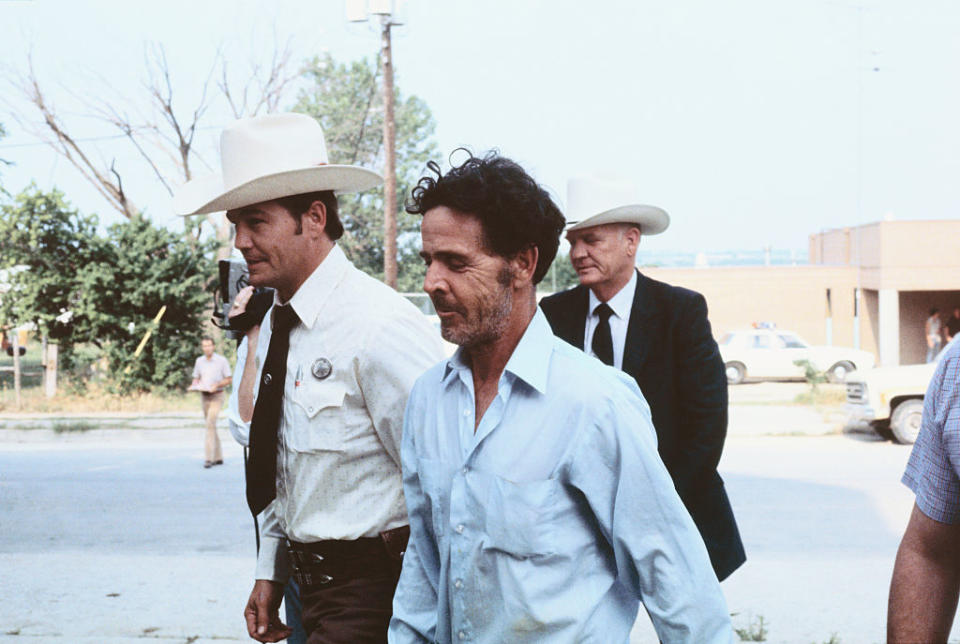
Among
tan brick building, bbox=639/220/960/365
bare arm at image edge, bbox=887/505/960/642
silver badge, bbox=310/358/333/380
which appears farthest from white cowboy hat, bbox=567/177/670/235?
tan brick building, bbox=639/220/960/365

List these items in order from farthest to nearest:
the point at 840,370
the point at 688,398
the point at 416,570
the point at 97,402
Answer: the point at 840,370 < the point at 97,402 < the point at 688,398 < the point at 416,570

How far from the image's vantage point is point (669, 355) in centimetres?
421

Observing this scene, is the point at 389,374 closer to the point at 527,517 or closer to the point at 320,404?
the point at 320,404

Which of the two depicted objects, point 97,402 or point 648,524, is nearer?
point 648,524

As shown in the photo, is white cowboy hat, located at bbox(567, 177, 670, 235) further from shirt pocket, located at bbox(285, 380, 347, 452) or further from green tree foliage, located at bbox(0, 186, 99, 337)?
green tree foliage, located at bbox(0, 186, 99, 337)

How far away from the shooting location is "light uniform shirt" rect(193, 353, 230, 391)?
1380 centimetres

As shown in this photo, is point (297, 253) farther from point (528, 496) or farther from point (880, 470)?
point (880, 470)

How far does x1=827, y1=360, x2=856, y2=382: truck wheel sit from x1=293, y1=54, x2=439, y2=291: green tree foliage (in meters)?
19.8

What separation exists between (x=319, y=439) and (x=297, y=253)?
59cm

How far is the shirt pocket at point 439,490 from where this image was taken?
2.21 m

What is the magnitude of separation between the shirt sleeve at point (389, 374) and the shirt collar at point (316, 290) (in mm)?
212

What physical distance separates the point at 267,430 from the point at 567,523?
1.21m

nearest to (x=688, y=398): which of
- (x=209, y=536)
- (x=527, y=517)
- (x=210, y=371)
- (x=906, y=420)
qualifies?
(x=527, y=517)

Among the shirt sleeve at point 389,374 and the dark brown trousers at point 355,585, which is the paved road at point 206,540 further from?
the shirt sleeve at point 389,374
